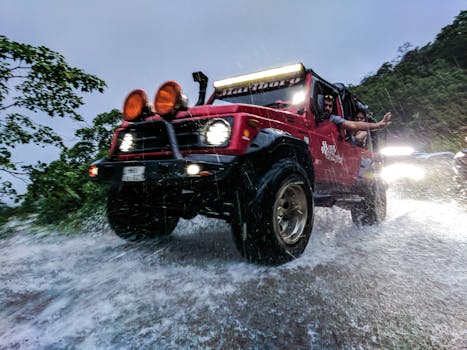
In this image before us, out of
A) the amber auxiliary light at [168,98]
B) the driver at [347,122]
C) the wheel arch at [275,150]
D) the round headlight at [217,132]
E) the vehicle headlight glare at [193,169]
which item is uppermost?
the amber auxiliary light at [168,98]

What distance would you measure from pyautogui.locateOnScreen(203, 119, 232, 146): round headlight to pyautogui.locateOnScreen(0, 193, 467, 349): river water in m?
0.97

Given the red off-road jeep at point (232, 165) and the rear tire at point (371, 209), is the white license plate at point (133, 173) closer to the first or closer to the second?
the red off-road jeep at point (232, 165)

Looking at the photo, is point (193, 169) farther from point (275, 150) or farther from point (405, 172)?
point (405, 172)

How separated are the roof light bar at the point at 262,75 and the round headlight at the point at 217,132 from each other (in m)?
1.47

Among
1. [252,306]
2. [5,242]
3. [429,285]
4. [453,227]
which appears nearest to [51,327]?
[252,306]

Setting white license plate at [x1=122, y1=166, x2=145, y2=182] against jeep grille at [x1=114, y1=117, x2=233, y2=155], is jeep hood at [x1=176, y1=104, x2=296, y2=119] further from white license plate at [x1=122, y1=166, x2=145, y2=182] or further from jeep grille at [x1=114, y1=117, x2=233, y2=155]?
white license plate at [x1=122, y1=166, x2=145, y2=182]

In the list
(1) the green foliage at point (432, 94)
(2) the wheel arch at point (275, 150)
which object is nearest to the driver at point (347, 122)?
(2) the wheel arch at point (275, 150)

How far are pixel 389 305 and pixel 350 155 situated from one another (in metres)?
2.65

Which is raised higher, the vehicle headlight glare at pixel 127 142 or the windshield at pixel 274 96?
the windshield at pixel 274 96

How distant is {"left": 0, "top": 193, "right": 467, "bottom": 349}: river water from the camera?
1471mm

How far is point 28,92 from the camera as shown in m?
4.59

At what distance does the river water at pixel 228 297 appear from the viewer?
4.83ft

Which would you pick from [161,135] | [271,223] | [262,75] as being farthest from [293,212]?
[262,75]

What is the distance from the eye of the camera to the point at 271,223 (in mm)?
2314
